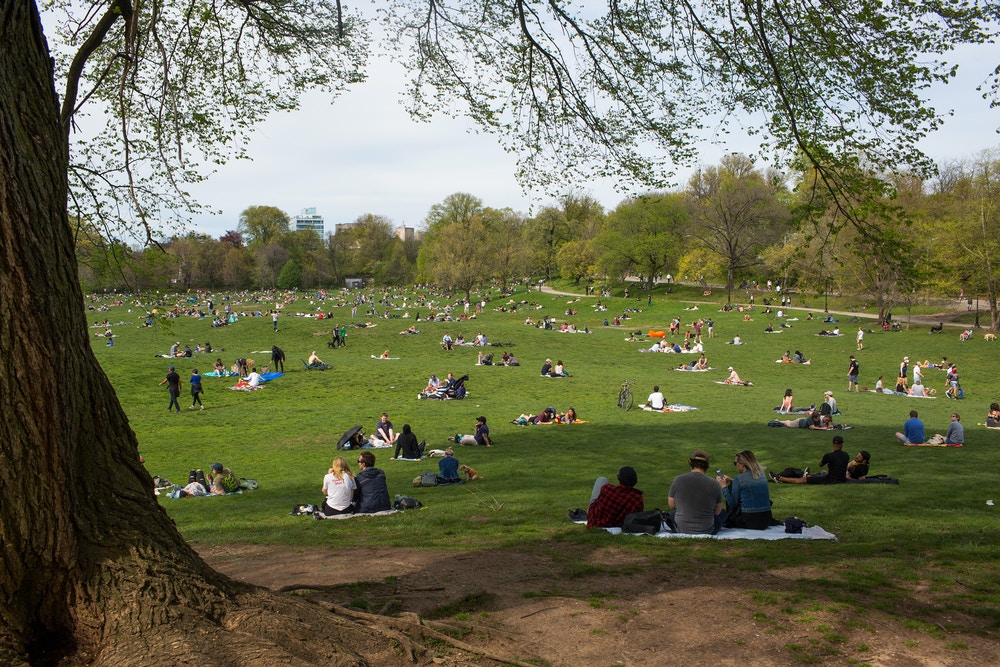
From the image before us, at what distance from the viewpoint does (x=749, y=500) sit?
8547 millimetres

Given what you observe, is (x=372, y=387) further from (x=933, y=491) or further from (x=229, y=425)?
(x=933, y=491)

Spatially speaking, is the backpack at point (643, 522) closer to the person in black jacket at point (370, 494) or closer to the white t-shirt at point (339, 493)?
the person in black jacket at point (370, 494)

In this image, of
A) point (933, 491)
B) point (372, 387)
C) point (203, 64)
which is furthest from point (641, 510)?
point (372, 387)

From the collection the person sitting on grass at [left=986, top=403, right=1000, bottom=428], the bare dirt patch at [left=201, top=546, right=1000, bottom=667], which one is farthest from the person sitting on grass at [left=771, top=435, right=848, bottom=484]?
the person sitting on grass at [left=986, top=403, right=1000, bottom=428]

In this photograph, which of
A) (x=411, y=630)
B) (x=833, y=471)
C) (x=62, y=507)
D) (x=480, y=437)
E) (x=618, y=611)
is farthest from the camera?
(x=480, y=437)

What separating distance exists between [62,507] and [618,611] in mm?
3847

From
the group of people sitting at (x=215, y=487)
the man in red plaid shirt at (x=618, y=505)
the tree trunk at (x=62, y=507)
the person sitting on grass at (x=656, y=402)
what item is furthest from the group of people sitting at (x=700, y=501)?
the person sitting on grass at (x=656, y=402)

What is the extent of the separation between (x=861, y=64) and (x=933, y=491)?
680cm

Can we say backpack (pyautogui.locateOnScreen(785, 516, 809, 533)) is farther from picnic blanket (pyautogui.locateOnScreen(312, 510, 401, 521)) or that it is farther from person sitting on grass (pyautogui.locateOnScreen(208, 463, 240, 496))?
person sitting on grass (pyautogui.locateOnScreen(208, 463, 240, 496))

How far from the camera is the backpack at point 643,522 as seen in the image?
27.0 ft

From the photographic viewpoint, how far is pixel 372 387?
27.3 meters

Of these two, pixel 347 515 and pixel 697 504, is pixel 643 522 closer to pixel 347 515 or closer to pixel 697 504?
pixel 697 504

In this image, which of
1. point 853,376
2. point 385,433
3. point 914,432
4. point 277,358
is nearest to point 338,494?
point 385,433

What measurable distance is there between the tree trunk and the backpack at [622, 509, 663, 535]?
4.48 metres
